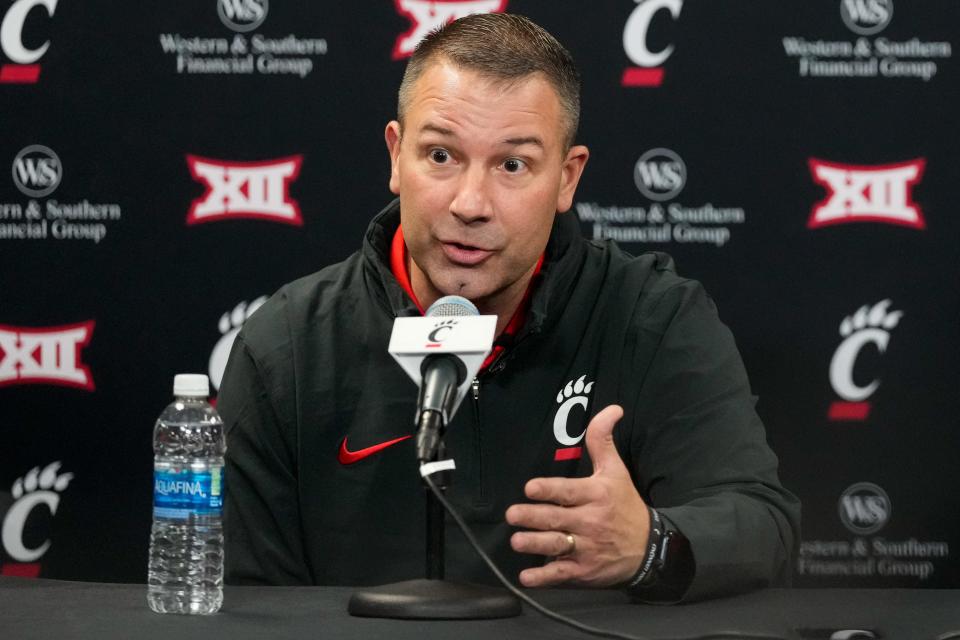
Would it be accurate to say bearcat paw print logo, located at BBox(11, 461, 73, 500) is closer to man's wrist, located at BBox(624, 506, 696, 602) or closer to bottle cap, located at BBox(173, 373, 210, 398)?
bottle cap, located at BBox(173, 373, 210, 398)

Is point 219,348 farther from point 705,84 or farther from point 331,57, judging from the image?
point 705,84

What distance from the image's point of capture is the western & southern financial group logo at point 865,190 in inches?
104

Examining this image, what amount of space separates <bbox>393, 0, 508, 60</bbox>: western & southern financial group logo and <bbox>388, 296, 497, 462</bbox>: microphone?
1.52m

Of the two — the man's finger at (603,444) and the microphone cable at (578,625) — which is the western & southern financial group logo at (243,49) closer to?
the man's finger at (603,444)

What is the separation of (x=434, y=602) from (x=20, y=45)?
1.95m

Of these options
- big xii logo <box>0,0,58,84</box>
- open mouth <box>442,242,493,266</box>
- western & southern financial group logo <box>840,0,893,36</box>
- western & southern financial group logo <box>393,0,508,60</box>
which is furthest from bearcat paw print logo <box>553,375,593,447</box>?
big xii logo <box>0,0,58,84</box>

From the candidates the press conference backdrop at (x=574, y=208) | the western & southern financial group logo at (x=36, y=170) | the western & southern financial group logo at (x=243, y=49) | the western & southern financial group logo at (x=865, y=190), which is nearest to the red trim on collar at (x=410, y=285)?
the press conference backdrop at (x=574, y=208)

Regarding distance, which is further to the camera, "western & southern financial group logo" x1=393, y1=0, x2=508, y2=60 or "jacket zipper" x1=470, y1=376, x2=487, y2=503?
"western & southern financial group logo" x1=393, y1=0, x2=508, y2=60

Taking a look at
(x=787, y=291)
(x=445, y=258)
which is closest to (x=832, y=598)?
(x=445, y=258)

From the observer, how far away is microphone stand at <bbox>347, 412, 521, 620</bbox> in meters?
1.25

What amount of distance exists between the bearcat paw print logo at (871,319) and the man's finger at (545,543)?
150 cm

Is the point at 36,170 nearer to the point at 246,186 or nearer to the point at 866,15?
the point at 246,186

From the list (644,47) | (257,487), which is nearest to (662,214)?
(644,47)

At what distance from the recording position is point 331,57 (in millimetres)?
2701
